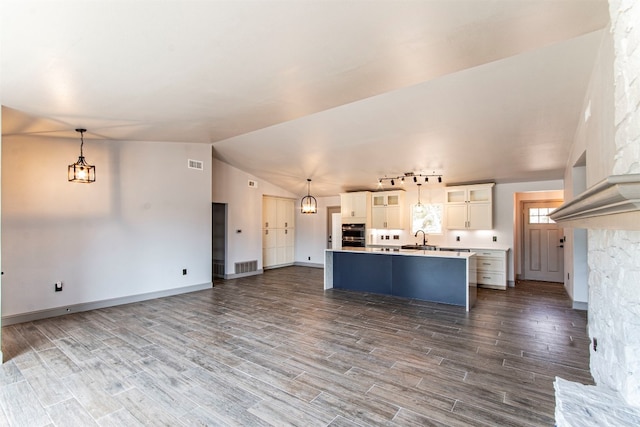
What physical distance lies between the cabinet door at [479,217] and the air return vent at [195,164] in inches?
242

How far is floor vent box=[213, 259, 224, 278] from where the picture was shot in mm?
8031

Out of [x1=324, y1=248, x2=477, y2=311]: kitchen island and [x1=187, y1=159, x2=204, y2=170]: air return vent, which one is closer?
[x1=324, y1=248, x2=477, y2=311]: kitchen island

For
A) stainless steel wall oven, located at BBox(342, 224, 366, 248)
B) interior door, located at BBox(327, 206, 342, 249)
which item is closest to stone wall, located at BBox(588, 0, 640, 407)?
stainless steel wall oven, located at BBox(342, 224, 366, 248)

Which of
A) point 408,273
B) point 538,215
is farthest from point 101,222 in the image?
point 538,215

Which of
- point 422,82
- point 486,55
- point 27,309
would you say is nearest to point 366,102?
point 422,82

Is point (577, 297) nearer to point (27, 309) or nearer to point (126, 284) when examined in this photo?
point (126, 284)

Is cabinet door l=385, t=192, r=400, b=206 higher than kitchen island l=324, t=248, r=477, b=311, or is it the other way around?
cabinet door l=385, t=192, r=400, b=206

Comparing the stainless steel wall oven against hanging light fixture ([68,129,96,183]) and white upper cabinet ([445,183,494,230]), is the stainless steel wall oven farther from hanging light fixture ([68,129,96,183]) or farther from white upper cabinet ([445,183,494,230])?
hanging light fixture ([68,129,96,183])

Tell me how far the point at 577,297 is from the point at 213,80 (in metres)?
6.30

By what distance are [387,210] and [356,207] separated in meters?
0.86

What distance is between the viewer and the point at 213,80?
3.06 metres

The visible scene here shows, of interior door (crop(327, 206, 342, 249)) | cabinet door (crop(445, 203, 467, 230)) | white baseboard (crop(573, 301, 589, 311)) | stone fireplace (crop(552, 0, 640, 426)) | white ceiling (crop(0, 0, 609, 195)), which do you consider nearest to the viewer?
stone fireplace (crop(552, 0, 640, 426))

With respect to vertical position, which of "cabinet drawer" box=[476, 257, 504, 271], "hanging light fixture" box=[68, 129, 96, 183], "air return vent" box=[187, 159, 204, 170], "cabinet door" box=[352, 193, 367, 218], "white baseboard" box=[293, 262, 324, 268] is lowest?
"white baseboard" box=[293, 262, 324, 268]

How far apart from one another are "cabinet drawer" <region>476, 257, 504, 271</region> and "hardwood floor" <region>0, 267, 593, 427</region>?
5.01 feet
